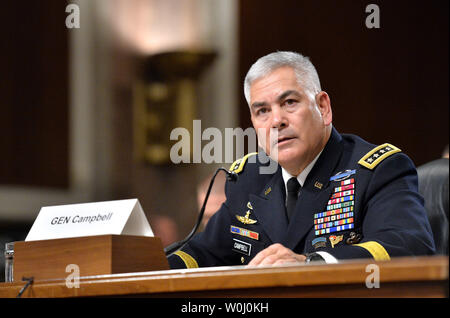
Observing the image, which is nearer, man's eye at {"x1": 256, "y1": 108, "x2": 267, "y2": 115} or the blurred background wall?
man's eye at {"x1": 256, "y1": 108, "x2": 267, "y2": 115}

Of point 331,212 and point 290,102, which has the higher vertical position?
point 290,102

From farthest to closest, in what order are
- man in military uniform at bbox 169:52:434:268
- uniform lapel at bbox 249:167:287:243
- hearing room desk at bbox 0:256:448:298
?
uniform lapel at bbox 249:167:287:243 → man in military uniform at bbox 169:52:434:268 → hearing room desk at bbox 0:256:448:298

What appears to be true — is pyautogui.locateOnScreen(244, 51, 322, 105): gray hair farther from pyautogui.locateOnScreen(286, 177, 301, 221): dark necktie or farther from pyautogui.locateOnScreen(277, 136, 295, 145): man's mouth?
pyautogui.locateOnScreen(286, 177, 301, 221): dark necktie

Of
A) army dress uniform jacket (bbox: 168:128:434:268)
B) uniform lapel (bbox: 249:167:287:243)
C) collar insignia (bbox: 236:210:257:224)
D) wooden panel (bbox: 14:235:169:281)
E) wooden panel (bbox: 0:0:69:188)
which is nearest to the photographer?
wooden panel (bbox: 14:235:169:281)

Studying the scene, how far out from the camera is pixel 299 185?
201 centimetres

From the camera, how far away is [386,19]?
164 inches

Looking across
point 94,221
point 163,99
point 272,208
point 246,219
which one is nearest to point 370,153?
point 272,208

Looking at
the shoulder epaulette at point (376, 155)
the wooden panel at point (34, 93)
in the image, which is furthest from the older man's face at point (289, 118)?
the wooden panel at point (34, 93)

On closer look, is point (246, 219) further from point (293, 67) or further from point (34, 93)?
point (34, 93)

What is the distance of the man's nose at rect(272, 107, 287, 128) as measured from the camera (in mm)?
1957

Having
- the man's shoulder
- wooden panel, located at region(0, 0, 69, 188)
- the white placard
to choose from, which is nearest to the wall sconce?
wooden panel, located at region(0, 0, 69, 188)

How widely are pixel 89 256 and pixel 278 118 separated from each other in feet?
2.46

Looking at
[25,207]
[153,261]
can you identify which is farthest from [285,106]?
[25,207]

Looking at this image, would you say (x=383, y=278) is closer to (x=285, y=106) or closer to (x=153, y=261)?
(x=153, y=261)
